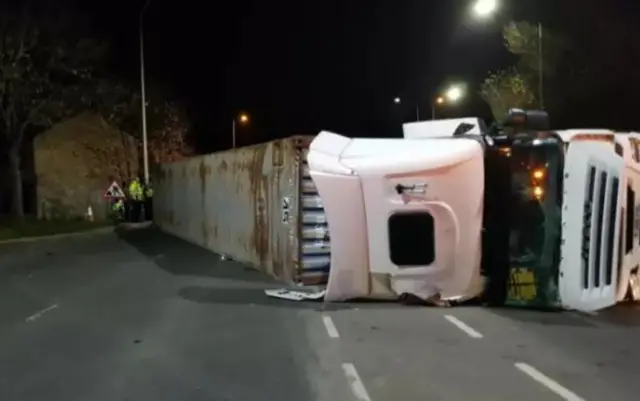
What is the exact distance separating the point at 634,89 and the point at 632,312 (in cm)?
1460

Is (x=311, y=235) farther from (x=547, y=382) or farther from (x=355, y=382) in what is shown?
(x=547, y=382)

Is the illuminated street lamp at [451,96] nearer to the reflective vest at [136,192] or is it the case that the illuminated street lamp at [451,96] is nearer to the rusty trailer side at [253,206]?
the reflective vest at [136,192]

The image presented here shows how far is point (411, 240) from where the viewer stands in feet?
35.2

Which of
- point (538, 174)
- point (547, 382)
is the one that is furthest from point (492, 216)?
point (547, 382)

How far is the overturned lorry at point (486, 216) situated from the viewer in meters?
9.95

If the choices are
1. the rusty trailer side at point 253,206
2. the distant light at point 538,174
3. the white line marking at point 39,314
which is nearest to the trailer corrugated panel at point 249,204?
the rusty trailer side at point 253,206

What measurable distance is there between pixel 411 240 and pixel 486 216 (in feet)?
3.27

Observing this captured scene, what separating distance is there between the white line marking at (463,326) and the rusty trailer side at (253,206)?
3288 mm

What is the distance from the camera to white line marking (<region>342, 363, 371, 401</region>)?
6.56 meters

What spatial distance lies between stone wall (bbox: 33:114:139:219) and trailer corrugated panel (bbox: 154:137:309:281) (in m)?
Answer: 16.8

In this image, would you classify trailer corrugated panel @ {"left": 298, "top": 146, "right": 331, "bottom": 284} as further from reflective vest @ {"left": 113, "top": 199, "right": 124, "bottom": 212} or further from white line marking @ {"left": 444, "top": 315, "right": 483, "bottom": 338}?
reflective vest @ {"left": 113, "top": 199, "right": 124, "bottom": 212}

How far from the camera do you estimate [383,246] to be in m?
10.6

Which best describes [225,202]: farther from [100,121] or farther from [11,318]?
[100,121]

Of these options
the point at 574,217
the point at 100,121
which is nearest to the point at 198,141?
the point at 100,121
